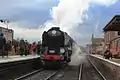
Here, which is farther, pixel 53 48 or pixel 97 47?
pixel 97 47

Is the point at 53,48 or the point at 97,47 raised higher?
the point at 97,47

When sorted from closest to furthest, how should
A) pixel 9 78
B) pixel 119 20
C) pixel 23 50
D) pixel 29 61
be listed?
1. pixel 9 78
2. pixel 119 20
3. pixel 29 61
4. pixel 23 50

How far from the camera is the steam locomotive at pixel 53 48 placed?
3262 centimetres

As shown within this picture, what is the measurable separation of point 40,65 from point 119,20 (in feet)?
37.3

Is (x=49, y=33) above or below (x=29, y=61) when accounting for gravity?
above

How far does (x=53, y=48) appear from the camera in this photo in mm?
33344

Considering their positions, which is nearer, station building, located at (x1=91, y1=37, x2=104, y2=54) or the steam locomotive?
the steam locomotive

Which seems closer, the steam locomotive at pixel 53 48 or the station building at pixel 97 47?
the steam locomotive at pixel 53 48

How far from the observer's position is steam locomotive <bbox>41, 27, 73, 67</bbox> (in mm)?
32625

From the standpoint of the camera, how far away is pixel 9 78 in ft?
68.8

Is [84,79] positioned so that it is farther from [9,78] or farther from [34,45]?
[34,45]

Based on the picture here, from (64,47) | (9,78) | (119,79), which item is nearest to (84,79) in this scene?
(119,79)

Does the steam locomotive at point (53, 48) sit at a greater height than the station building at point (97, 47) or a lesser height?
lesser

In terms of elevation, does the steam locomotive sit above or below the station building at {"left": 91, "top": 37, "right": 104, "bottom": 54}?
below
